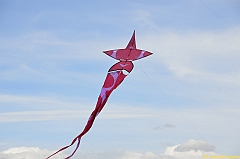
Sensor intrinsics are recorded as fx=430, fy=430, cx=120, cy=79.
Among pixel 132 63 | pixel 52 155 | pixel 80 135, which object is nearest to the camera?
pixel 52 155

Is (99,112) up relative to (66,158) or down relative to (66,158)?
up

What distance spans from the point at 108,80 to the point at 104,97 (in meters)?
1.16

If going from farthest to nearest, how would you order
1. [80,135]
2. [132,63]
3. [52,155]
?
[132,63], [80,135], [52,155]

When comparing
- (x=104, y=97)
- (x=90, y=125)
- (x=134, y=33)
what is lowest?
(x=90, y=125)

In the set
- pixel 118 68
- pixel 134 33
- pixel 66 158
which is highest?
pixel 134 33

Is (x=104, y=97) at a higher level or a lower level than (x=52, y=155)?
higher

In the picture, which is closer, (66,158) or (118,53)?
(66,158)

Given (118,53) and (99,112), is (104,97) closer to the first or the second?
(99,112)

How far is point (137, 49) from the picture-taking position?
1055 inches

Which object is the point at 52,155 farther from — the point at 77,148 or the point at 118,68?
the point at 118,68

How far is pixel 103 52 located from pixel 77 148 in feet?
21.9

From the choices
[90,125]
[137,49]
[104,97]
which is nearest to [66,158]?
[90,125]

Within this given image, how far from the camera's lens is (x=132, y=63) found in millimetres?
26156

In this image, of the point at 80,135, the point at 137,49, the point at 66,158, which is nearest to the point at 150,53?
the point at 137,49
